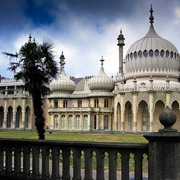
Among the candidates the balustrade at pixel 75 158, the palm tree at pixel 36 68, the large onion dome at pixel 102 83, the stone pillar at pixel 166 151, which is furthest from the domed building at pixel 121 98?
the stone pillar at pixel 166 151

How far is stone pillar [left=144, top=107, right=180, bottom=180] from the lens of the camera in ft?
20.8

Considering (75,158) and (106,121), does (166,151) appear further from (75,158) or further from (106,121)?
(106,121)

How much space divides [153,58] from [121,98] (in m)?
7.87

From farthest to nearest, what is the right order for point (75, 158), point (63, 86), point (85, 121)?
point (63, 86), point (85, 121), point (75, 158)

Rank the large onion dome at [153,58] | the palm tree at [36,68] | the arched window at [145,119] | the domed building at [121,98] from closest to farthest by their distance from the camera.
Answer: the palm tree at [36,68] → the domed building at [121,98] → the arched window at [145,119] → the large onion dome at [153,58]

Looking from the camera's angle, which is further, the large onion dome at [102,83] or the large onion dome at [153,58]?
the large onion dome at [102,83]

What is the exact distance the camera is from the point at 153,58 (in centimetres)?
4559

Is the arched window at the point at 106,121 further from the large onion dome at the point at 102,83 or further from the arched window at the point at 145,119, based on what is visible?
the arched window at the point at 145,119

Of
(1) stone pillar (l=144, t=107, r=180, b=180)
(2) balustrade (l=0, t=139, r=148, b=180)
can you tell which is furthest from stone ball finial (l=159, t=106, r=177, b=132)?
(2) balustrade (l=0, t=139, r=148, b=180)

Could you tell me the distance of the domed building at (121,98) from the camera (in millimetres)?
43000

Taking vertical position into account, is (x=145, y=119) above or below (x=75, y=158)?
below

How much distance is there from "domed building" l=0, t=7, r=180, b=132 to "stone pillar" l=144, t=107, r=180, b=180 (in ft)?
117

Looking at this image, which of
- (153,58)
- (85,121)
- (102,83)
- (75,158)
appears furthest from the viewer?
(102,83)

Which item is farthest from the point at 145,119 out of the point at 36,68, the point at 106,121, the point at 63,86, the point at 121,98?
the point at 36,68
